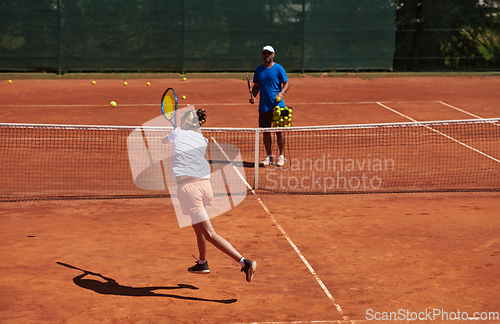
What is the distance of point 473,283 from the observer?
5773 mm

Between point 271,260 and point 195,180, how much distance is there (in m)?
1.45

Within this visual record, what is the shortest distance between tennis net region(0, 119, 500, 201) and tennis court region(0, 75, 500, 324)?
1.16 ft

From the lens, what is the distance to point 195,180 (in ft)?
17.8

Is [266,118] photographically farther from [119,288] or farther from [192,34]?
[192,34]

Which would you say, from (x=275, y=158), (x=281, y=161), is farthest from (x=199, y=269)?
(x=275, y=158)

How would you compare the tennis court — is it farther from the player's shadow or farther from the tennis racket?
the tennis racket

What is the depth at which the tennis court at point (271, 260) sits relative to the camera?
17.0ft

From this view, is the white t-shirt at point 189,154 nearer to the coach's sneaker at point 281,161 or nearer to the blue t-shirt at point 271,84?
the blue t-shirt at point 271,84

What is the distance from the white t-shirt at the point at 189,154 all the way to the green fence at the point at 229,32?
16.1 m

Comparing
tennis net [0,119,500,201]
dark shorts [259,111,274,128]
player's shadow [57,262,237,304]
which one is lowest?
player's shadow [57,262,237,304]

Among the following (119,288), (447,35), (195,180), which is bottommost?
(119,288)

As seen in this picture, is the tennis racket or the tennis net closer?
the tennis racket

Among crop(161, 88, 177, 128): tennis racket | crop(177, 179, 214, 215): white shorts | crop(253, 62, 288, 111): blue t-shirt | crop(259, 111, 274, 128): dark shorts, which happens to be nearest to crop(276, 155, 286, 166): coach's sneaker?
crop(259, 111, 274, 128): dark shorts

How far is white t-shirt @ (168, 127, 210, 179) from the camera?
17.7ft
